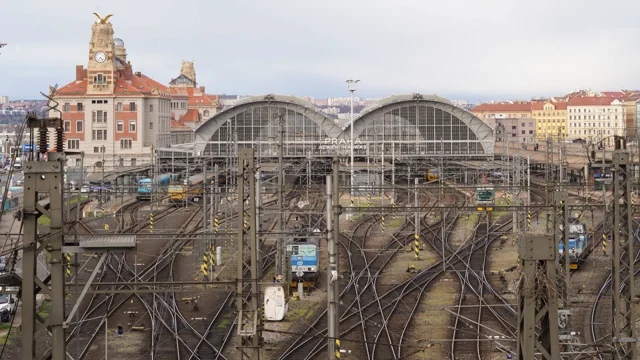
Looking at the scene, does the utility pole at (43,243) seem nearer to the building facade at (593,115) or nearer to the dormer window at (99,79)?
the dormer window at (99,79)

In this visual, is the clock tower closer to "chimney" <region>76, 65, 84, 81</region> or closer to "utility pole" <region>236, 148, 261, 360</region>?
"chimney" <region>76, 65, 84, 81</region>

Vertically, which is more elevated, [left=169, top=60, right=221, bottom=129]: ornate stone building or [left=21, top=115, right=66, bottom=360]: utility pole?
[left=169, top=60, right=221, bottom=129]: ornate stone building

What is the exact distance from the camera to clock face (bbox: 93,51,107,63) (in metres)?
60.2

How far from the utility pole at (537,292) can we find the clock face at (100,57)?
5548cm

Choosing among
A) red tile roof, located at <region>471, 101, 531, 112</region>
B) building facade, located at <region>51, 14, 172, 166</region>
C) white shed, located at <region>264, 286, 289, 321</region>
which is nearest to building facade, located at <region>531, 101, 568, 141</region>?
red tile roof, located at <region>471, 101, 531, 112</region>

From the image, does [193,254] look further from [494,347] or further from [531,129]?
[531,129]

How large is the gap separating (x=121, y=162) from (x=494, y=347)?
44.6 metres

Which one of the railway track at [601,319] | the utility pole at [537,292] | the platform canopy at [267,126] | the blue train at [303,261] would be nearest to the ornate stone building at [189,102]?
the platform canopy at [267,126]

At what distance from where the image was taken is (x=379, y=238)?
110 feet

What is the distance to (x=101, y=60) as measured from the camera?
199 ft

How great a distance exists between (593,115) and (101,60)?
72.1 meters

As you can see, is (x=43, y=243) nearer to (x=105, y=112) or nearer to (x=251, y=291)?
(x=251, y=291)

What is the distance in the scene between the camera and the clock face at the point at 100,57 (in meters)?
60.2

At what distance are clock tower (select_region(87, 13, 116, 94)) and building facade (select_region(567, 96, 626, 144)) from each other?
2654 inches
